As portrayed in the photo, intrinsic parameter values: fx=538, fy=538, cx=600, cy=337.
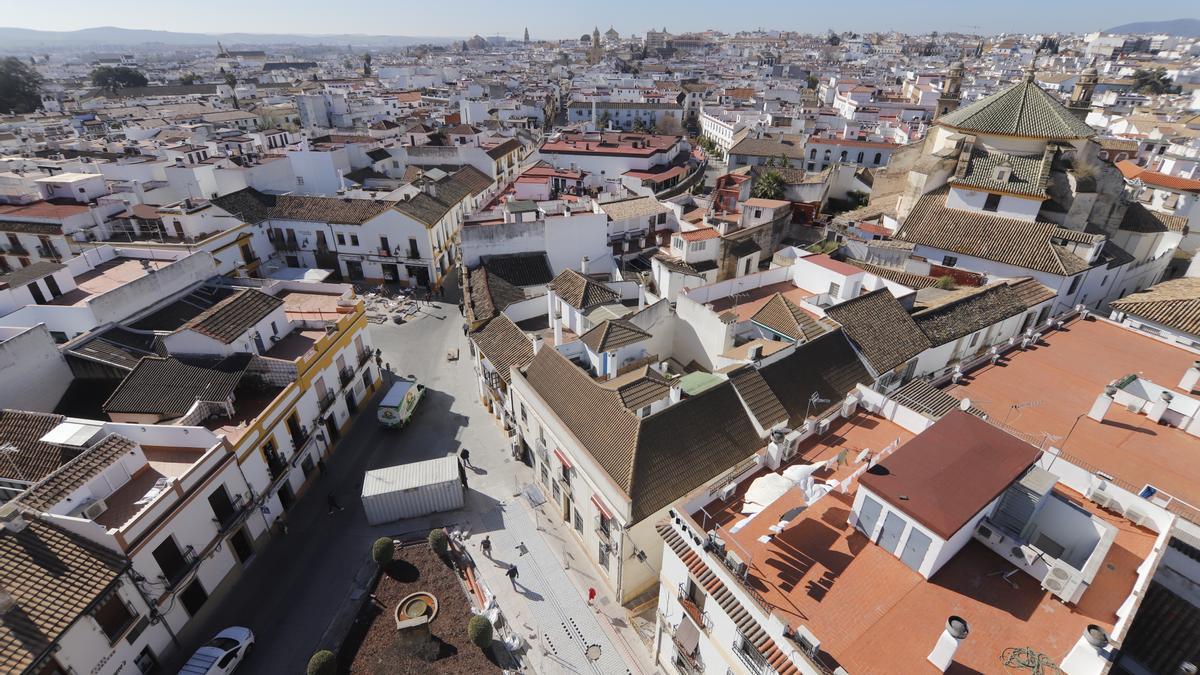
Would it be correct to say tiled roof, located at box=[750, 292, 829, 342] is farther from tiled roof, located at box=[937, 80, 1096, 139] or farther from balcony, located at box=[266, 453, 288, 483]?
tiled roof, located at box=[937, 80, 1096, 139]

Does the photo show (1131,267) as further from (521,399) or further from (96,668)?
(96,668)

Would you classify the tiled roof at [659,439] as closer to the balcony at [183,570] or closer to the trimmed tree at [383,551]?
the trimmed tree at [383,551]

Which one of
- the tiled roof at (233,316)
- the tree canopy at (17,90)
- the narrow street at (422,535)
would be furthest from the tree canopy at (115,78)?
the narrow street at (422,535)

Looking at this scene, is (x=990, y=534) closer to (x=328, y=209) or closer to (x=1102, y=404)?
(x=1102, y=404)

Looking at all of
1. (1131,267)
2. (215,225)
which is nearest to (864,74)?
(1131,267)

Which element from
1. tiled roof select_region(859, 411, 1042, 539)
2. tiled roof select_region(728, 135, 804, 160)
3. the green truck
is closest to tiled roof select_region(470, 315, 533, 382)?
the green truck
